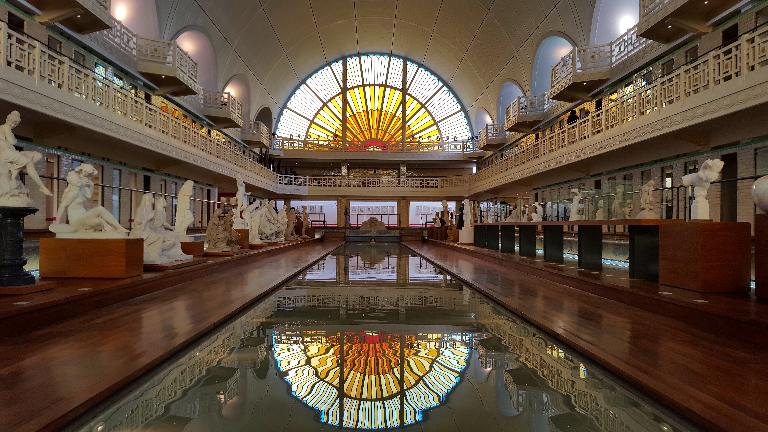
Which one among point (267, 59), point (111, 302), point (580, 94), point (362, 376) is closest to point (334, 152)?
point (267, 59)

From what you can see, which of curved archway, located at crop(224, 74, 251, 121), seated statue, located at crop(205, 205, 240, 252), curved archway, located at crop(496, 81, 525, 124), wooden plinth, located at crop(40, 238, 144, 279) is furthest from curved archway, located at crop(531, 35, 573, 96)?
wooden plinth, located at crop(40, 238, 144, 279)

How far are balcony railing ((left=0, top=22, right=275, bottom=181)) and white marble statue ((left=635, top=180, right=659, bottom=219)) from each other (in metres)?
10.3

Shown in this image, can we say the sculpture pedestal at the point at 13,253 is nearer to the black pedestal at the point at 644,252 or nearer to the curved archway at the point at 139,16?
the black pedestal at the point at 644,252

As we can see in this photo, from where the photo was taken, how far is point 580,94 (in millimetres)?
20453

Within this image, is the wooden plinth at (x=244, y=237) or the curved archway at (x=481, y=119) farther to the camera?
the curved archway at (x=481, y=119)

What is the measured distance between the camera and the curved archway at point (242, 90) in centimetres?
3044

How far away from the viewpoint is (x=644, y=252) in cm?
704

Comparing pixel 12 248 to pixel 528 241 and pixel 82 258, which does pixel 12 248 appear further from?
pixel 528 241

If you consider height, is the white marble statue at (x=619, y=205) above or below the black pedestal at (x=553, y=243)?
above

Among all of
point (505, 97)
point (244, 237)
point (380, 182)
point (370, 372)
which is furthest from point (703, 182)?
point (380, 182)

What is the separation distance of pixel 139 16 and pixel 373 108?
1073 inches

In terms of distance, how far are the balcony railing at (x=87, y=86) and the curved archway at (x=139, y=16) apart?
14.5ft

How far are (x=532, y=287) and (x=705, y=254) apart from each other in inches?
105

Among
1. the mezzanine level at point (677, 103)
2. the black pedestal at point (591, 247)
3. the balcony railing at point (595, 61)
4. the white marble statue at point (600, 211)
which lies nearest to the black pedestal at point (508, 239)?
the mezzanine level at point (677, 103)
